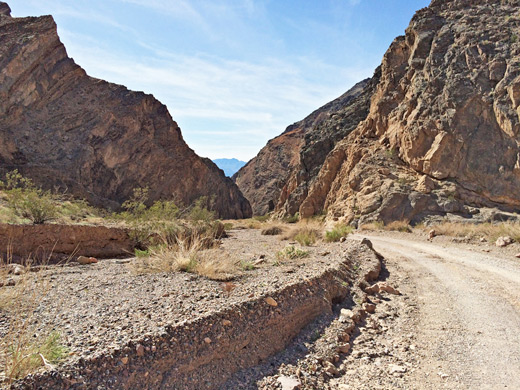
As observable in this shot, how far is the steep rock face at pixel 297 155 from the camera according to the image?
120 feet

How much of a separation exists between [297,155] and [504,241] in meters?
65.6

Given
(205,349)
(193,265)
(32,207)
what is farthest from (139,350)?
(32,207)

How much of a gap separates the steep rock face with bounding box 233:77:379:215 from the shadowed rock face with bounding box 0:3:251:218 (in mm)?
11632

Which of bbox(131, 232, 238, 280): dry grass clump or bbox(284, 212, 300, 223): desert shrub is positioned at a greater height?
bbox(131, 232, 238, 280): dry grass clump

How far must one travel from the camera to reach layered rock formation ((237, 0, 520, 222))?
1831cm

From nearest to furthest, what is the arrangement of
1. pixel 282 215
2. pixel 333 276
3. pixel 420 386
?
pixel 420 386
pixel 333 276
pixel 282 215

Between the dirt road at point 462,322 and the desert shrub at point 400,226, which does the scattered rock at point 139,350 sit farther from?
the desert shrub at point 400,226

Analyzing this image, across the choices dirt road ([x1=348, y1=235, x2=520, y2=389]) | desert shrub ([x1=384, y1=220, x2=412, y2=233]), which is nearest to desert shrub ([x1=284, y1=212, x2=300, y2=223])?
desert shrub ([x1=384, y1=220, x2=412, y2=233])

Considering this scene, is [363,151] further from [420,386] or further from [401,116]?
[420,386]

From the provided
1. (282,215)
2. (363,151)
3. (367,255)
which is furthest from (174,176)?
(367,255)

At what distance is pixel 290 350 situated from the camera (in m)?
Result: 3.51

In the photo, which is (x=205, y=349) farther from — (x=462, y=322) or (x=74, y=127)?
(x=74, y=127)

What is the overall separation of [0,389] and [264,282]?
132 inches

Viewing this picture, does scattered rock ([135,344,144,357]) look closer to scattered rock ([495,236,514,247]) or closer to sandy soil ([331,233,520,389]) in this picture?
sandy soil ([331,233,520,389])
